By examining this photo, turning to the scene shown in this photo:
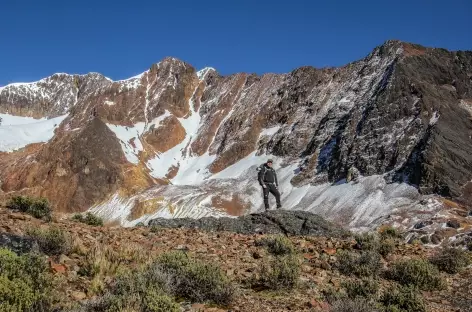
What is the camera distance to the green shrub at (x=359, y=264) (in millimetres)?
9062

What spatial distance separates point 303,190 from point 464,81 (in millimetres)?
38356

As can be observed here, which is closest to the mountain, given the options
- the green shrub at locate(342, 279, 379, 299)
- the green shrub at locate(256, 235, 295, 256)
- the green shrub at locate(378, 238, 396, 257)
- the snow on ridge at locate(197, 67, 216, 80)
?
the snow on ridge at locate(197, 67, 216, 80)

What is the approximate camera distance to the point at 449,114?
225 feet

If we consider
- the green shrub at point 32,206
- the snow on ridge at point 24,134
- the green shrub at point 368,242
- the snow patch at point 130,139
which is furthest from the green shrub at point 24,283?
the snow on ridge at point 24,134

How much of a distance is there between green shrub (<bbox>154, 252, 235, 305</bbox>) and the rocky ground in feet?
0.64

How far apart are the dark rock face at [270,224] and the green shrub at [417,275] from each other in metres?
6.38

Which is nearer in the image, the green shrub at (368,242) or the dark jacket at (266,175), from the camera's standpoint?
the green shrub at (368,242)

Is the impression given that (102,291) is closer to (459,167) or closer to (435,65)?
(459,167)

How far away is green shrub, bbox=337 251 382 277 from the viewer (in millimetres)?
9062

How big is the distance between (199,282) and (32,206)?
807 centimetres

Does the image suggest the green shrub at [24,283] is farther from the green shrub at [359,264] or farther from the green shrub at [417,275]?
the green shrub at [417,275]

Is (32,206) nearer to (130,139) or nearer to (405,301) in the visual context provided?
(405,301)

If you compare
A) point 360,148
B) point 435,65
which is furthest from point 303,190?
point 435,65

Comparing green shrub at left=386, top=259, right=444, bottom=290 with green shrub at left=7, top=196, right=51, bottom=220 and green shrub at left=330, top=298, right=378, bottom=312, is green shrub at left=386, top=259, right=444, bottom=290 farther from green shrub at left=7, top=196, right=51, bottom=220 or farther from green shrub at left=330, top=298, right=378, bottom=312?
green shrub at left=7, top=196, right=51, bottom=220
